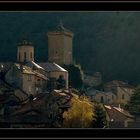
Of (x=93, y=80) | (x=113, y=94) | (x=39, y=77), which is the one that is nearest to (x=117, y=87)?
(x=113, y=94)

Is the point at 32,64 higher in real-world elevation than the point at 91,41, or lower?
lower

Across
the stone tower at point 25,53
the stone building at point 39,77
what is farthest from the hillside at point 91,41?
the stone building at point 39,77

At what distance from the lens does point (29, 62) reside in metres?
2.44

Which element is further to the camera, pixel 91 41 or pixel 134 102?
pixel 91 41

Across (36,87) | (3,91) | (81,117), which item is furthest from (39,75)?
(3,91)

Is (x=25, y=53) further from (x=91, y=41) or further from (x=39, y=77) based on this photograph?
(x=91, y=41)

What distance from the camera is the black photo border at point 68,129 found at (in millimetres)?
889

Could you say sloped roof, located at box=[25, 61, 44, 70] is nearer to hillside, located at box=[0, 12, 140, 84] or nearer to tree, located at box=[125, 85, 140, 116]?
hillside, located at box=[0, 12, 140, 84]

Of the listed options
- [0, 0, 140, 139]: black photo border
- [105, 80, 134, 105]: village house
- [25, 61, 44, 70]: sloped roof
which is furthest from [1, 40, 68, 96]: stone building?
[105, 80, 134, 105]: village house

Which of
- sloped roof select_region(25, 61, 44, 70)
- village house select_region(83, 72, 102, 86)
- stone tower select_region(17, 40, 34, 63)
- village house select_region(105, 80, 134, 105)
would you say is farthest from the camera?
village house select_region(105, 80, 134, 105)

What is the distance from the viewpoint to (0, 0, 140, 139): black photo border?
Result: 89 cm

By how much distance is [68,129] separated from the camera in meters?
0.90
